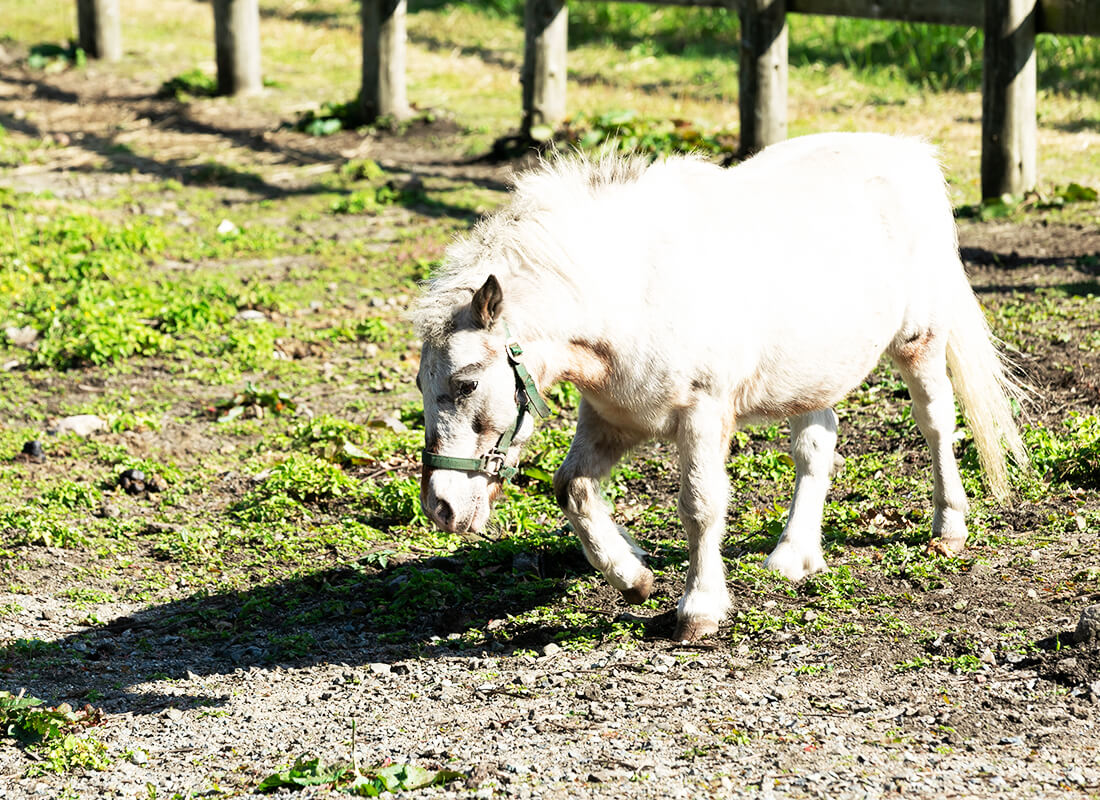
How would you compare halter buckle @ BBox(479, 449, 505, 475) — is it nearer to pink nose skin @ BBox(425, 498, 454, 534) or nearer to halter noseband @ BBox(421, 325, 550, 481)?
halter noseband @ BBox(421, 325, 550, 481)

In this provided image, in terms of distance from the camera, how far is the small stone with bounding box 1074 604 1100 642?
4.30 m

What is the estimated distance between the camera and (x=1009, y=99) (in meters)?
9.23

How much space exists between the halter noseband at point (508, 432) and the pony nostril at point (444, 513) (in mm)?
127

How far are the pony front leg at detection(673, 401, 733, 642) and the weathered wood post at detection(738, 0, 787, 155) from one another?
19.7 feet

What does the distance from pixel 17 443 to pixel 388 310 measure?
281 cm

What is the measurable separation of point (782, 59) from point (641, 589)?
21.5 feet

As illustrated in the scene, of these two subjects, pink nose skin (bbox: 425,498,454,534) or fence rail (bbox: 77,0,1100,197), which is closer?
pink nose skin (bbox: 425,498,454,534)

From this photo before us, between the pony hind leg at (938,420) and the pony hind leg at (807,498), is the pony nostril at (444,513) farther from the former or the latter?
the pony hind leg at (938,420)

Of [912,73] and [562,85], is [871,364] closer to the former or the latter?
[562,85]

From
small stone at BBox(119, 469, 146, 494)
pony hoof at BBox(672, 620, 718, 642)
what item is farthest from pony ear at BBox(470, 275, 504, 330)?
small stone at BBox(119, 469, 146, 494)

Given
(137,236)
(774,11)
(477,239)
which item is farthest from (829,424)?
(137,236)

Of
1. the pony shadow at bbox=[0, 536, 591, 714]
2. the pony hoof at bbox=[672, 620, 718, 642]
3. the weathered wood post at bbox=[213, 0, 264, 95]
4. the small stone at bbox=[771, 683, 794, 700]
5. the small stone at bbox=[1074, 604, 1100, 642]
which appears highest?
the weathered wood post at bbox=[213, 0, 264, 95]

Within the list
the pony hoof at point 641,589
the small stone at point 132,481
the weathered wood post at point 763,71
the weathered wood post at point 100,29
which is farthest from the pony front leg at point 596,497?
the weathered wood post at point 100,29

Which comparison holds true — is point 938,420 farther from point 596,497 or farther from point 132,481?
point 132,481
